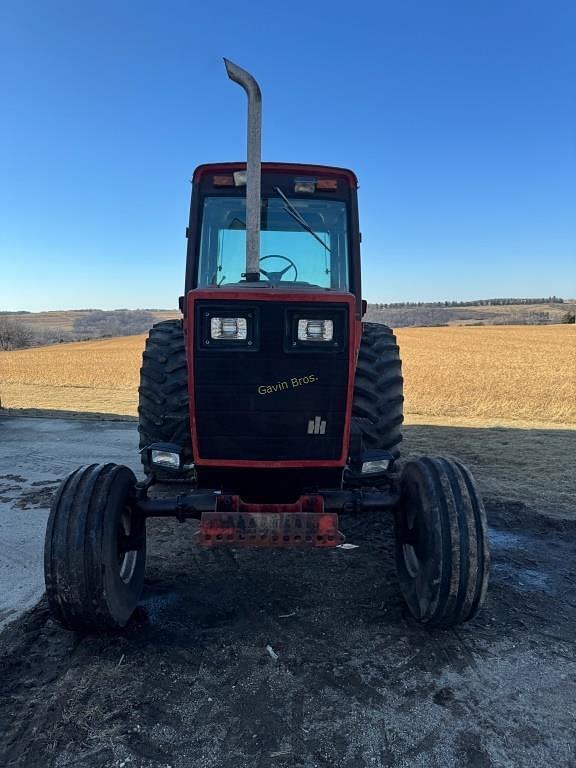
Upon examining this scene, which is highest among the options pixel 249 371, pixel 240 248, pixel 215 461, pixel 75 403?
pixel 240 248

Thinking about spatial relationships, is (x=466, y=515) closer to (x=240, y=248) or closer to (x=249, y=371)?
(x=249, y=371)

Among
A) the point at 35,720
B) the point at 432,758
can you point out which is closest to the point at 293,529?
the point at 432,758

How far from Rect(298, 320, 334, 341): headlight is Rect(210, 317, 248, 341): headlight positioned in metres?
0.31

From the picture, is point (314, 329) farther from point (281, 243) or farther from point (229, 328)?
point (281, 243)

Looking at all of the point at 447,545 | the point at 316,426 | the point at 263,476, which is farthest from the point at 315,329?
the point at 447,545

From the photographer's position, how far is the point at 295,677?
288cm

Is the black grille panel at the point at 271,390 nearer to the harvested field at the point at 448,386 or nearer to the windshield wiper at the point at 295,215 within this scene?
the windshield wiper at the point at 295,215

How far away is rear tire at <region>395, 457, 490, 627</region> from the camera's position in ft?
10.0

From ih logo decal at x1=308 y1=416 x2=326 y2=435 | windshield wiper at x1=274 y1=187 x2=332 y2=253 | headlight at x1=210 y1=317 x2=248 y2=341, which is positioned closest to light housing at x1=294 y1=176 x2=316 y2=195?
windshield wiper at x1=274 y1=187 x2=332 y2=253

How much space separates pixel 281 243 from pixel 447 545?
2631 millimetres

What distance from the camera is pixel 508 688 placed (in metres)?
2.79

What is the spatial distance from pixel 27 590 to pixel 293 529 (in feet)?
6.62

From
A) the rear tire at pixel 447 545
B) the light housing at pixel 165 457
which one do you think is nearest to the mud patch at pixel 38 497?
the light housing at pixel 165 457

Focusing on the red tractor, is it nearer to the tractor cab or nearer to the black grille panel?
the black grille panel
